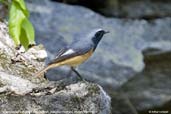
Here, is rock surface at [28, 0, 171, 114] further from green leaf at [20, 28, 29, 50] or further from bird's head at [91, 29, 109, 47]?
green leaf at [20, 28, 29, 50]

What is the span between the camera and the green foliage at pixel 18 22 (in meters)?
3.66

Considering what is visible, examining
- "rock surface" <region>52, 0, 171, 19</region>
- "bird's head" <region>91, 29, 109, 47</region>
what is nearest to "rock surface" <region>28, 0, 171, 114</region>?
"rock surface" <region>52, 0, 171, 19</region>

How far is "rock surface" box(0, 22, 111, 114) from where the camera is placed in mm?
3445

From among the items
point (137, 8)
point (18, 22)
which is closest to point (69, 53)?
point (18, 22)

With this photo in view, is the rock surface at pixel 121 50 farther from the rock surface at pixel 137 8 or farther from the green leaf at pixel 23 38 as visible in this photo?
the green leaf at pixel 23 38

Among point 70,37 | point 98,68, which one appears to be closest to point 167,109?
point 98,68

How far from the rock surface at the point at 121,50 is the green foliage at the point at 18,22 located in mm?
3168

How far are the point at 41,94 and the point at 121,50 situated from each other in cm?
418

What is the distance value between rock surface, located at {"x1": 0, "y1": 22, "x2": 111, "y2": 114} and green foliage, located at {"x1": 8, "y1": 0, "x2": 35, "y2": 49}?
0.98 ft

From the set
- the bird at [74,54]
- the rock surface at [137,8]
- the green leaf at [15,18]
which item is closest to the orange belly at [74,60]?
the bird at [74,54]

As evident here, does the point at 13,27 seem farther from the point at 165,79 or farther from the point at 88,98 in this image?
the point at 165,79

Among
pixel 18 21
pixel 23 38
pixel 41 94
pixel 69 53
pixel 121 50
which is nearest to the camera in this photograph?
pixel 41 94

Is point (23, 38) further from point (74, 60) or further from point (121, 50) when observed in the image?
point (121, 50)

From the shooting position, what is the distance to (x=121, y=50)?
301 inches
